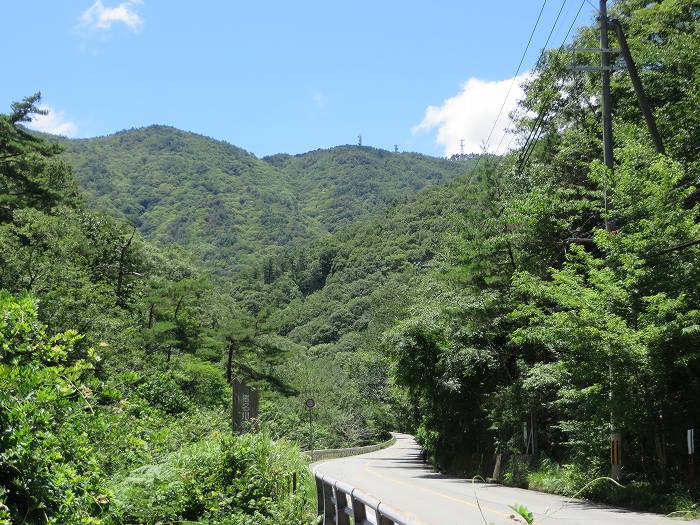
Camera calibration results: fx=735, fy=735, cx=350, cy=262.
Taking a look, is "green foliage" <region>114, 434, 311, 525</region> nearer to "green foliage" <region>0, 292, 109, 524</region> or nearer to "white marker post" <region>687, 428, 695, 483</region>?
"green foliage" <region>0, 292, 109, 524</region>

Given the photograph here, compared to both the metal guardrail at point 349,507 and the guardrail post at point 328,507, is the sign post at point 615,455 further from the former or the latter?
the guardrail post at point 328,507

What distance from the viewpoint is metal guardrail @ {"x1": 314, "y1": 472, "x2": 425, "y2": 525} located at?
516 centimetres

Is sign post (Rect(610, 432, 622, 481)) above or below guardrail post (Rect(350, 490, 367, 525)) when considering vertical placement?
below

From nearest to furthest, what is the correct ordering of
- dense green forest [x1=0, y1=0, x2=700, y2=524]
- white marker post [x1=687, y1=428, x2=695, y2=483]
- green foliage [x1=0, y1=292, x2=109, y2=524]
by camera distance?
green foliage [x1=0, y1=292, x2=109, y2=524]
dense green forest [x1=0, y1=0, x2=700, y2=524]
white marker post [x1=687, y1=428, x2=695, y2=483]

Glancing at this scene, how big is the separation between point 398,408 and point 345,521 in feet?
150

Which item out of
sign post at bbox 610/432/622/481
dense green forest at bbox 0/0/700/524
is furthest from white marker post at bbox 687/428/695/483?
sign post at bbox 610/432/622/481

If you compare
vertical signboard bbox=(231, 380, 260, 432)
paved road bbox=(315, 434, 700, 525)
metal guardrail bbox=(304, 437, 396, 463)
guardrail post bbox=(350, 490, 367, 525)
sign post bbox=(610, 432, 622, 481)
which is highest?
vertical signboard bbox=(231, 380, 260, 432)

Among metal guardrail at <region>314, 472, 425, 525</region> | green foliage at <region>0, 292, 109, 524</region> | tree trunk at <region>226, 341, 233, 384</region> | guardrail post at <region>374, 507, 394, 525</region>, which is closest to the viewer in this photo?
green foliage at <region>0, 292, 109, 524</region>

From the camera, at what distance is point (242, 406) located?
526 inches

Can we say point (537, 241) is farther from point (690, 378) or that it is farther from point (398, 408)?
point (398, 408)

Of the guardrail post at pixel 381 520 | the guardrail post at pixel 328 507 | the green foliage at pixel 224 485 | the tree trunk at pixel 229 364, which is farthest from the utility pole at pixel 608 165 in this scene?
the tree trunk at pixel 229 364

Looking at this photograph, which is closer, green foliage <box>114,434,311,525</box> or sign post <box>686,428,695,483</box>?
green foliage <box>114,434,311,525</box>

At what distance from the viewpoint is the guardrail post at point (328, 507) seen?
373 inches

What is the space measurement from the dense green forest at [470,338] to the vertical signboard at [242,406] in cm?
85
